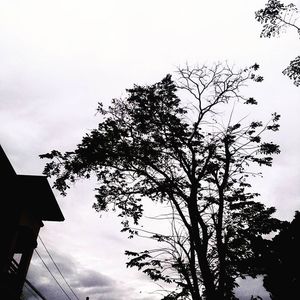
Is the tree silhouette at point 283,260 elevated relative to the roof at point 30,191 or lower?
elevated

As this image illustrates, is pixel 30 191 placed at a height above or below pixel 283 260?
below

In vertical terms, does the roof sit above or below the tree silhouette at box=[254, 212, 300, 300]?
below

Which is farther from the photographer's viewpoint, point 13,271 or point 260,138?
point 260,138

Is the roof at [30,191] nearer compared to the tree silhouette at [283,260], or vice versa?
the roof at [30,191]

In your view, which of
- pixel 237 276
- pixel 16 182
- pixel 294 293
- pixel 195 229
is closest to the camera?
pixel 16 182

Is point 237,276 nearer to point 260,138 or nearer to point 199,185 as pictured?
point 199,185

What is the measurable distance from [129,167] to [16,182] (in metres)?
4.90

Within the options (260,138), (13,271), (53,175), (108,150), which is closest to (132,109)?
(108,150)

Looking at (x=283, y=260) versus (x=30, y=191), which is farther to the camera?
(x=283, y=260)

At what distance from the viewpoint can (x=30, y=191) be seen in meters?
A: 10.7

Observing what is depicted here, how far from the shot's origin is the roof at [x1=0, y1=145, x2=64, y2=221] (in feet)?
31.0

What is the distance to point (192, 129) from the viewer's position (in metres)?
13.2

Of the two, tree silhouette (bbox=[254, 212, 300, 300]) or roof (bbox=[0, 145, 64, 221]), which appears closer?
roof (bbox=[0, 145, 64, 221])

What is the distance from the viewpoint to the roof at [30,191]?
9.45m
